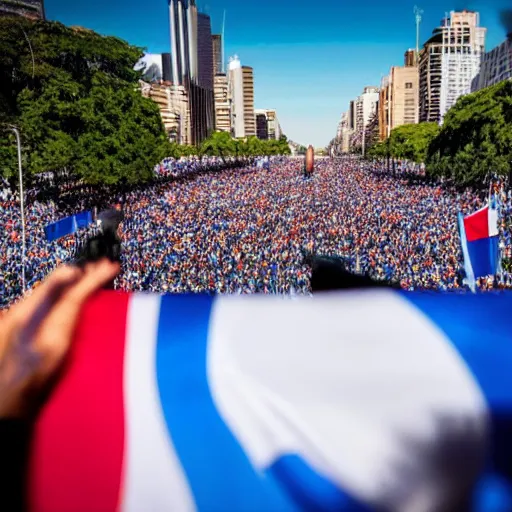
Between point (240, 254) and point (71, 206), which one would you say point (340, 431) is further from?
point (71, 206)

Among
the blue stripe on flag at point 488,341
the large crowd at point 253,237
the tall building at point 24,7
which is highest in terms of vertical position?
the tall building at point 24,7

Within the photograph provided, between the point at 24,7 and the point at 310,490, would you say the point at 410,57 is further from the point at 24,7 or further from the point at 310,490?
the point at 310,490

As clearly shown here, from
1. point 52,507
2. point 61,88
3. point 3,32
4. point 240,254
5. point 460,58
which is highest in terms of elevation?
point 460,58

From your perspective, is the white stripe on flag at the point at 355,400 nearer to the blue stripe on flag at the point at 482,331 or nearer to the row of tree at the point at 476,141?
the blue stripe on flag at the point at 482,331

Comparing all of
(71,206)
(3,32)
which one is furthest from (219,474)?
(3,32)

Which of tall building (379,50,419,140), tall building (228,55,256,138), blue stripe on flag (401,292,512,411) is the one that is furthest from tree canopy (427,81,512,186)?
tall building (228,55,256,138)

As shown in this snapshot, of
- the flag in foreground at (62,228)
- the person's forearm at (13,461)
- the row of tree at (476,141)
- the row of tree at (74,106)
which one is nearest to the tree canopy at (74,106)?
the row of tree at (74,106)

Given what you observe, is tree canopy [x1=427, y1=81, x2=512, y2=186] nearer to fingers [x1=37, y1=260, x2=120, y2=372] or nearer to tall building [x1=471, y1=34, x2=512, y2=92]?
fingers [x1=37, y1=260, x2=120, y2=372]

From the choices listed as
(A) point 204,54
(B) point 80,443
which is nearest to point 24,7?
(B) point 80,443
